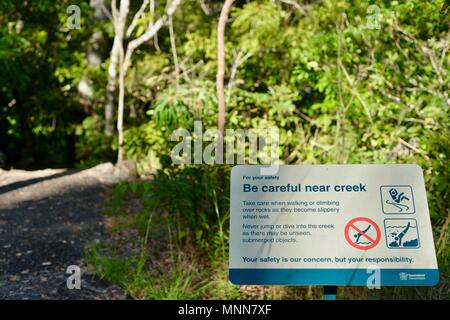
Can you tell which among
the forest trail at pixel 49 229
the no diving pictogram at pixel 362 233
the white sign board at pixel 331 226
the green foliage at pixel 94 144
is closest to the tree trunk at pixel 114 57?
the green foliage at pixel 94 144

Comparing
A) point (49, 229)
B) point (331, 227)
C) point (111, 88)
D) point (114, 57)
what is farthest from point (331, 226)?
point (111, 88)

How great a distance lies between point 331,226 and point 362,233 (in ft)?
0.44

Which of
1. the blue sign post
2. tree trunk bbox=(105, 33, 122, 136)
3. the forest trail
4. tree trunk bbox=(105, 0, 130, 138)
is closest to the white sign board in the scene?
the blue sign post

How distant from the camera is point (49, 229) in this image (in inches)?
184

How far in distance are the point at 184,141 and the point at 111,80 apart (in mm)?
3238

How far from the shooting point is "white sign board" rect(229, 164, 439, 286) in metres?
2.53

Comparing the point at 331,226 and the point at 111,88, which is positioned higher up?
the point at 111,88

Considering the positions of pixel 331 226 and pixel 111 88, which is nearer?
pixel 331 226

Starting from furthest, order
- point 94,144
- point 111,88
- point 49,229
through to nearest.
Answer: point 94,144, point 111,88, point 49,229

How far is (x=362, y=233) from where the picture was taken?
8.50ft

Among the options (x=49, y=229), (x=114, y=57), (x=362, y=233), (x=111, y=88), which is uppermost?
(x=114, y=57)

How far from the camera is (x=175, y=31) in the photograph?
26.3 ft

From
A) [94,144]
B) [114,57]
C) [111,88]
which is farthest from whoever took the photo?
[94,144]

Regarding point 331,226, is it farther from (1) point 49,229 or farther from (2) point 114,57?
(2) point 114,57
